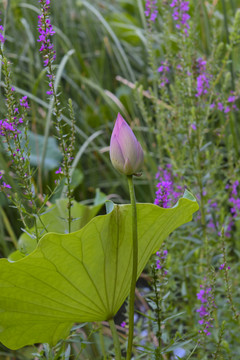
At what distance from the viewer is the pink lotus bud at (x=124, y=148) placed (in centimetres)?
67

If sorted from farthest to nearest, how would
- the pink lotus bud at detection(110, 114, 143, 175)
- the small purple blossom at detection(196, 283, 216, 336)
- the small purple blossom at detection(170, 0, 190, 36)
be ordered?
the small purple blossom at detection(170, 0, 190, 36), the small purple blossom at detection(196, 283, 216, 336), the pink lotus bud at detection(110, 114, 143, 175)

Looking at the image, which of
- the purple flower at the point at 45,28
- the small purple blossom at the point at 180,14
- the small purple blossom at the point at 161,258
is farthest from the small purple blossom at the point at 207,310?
Result: the small purple blossom at the point at 180,14

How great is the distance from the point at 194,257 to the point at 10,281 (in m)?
0.79

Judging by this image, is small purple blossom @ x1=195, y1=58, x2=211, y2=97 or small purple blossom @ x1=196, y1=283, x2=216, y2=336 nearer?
small purple blossom @ x1=196, y1=283, x2=216, y2=336

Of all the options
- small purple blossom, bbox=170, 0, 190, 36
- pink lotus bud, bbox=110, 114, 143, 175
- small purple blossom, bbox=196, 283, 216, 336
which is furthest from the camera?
small purple blossom, bbox=170, 0, 190, 36

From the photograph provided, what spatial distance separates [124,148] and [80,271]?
0.20 m

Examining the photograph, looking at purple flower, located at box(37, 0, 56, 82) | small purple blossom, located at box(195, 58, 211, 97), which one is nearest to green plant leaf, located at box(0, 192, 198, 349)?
purple flower, located at box(37, 0, 56, 82)

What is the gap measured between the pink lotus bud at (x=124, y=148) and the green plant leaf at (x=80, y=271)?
0.25 feet

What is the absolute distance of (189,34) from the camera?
1.21 metres

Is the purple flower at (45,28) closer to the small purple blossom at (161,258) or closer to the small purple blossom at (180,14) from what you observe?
the small purple blossom at (161,258)

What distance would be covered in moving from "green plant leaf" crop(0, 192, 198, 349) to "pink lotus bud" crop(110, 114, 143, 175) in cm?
8

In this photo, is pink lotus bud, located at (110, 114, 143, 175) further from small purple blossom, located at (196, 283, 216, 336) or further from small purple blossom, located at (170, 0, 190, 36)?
small purple blossom, located at (170, 0, 190, 36)

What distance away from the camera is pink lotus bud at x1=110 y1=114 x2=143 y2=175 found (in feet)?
2.18

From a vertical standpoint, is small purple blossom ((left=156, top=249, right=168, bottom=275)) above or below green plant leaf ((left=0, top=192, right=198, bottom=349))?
below
